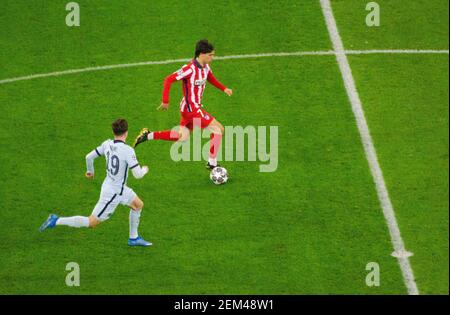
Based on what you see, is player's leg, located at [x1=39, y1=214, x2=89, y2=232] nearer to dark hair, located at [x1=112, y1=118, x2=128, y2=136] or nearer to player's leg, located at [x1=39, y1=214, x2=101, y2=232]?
player's leg, located at [x1=39, y1=214, x2=101, y2=232]

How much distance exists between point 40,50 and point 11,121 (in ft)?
8.85

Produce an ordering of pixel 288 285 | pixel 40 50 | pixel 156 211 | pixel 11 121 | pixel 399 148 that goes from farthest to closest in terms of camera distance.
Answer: pixel 40 50
pixel 11 121
pixel 399 148
pixel 156 211
pixel 288 285

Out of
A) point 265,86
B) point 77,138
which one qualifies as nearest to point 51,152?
point 77,138

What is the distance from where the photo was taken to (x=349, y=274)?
1519cm

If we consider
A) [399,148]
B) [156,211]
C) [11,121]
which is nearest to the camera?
[156,211]

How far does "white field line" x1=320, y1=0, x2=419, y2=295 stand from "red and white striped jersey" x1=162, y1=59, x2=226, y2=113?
8.56ft

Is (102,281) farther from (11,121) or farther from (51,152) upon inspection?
(11,121)

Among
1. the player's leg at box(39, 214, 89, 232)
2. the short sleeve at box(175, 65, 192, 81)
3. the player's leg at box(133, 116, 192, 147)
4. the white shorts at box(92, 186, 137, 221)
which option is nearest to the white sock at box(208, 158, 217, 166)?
the player's leg at box(133, 116, 192, 147)

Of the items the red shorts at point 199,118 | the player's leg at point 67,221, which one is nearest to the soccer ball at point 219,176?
the red shorts at point 199,118

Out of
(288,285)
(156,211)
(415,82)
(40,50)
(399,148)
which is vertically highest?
(40,50)

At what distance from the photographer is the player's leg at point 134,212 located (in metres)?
15.8

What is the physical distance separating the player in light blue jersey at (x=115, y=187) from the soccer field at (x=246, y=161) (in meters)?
0.41

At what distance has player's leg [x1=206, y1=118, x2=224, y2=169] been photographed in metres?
17.8

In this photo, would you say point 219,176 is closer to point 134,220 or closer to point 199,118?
point 199,118
